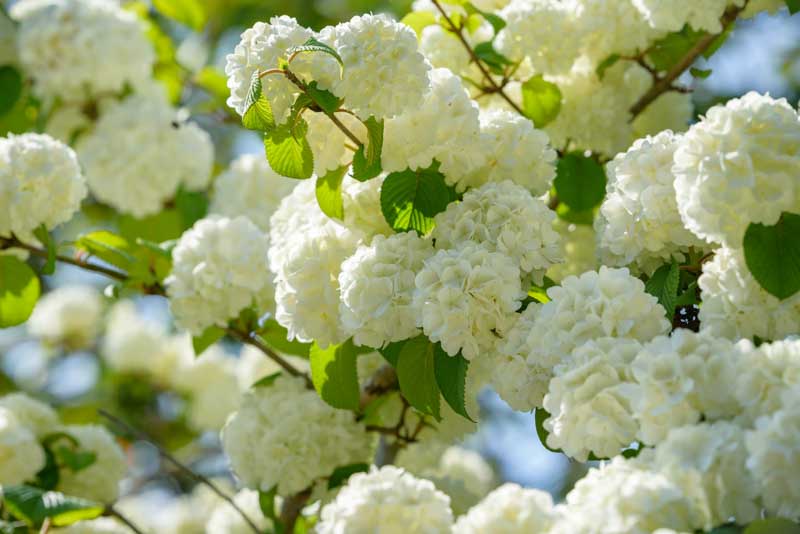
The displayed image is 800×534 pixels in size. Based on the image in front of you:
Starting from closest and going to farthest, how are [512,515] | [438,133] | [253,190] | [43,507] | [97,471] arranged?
1. [512,515]
2. [438,133]
3. [43,507]
4. [97,471]
5. [253,190]

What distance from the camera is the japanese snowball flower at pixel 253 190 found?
12.3ft

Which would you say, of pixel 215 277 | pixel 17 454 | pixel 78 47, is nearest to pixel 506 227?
pixel 215 277

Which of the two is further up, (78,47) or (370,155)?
(78,47)

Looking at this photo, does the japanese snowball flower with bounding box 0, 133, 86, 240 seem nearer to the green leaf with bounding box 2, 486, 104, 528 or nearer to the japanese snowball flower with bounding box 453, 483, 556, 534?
the green leaf with bounding box 2, 486, 104, 528

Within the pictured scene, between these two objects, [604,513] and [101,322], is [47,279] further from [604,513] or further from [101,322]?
[604,513]

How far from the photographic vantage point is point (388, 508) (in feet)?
5.32

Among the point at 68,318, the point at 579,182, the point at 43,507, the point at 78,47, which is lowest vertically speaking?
the point at 43,507

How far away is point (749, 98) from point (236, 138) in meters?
5.15

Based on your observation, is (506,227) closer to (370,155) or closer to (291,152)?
(370,155)

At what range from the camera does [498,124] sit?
2281 millimetres

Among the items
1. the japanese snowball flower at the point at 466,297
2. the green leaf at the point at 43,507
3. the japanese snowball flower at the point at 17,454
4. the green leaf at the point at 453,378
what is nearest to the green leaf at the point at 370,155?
the japanese snowball flower at the point at 466,297

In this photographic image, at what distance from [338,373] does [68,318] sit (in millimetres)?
4016

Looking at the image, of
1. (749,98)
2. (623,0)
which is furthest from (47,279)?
(749,98)

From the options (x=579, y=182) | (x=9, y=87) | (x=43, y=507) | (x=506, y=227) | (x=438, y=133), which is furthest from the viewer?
(x=9, y=87)
